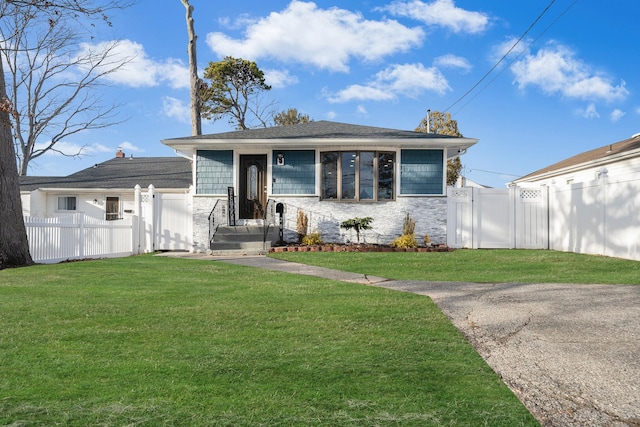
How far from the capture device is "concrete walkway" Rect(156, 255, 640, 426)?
2705 mm

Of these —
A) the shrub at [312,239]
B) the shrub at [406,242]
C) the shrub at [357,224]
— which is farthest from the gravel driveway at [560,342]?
the shrub at [312,239]

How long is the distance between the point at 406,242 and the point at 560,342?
31.9 feet

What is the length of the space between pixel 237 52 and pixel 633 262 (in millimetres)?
25707

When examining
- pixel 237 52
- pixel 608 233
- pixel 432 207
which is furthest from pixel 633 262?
pixel 237 52

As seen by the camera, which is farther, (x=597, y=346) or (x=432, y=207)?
(x=432, y=207)

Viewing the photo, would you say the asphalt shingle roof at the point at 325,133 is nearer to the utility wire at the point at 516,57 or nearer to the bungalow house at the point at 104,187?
the bungalow house at the point at 104,187

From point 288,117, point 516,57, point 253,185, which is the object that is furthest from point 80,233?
point 288,117

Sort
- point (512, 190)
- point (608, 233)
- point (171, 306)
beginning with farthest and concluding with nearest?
point (512, 190) → point (608, 233) → point (171, 306)

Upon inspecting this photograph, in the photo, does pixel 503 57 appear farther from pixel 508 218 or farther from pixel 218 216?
pixel 218 216

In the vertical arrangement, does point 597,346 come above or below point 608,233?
below

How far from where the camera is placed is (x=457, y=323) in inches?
180

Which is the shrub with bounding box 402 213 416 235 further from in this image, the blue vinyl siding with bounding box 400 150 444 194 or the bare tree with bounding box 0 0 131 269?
the bare tree with bounding box 0 0 131 269

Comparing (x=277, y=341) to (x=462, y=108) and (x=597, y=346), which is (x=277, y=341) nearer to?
(x=597, y=346)

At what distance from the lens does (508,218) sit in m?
14.2
